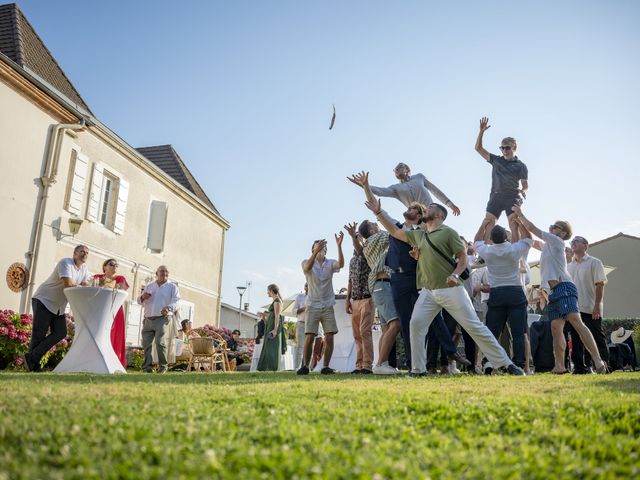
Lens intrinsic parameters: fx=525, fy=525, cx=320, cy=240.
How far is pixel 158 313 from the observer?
9008 mm

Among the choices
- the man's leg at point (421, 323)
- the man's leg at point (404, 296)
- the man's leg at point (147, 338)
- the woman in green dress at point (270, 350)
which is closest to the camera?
the man's leg at point (421, 323)

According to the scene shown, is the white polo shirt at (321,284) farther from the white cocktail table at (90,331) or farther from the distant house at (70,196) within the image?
the distant house at (70,196)

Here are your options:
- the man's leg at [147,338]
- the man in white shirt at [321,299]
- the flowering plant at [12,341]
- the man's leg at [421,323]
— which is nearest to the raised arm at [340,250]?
the man in white shirt at [321,299]

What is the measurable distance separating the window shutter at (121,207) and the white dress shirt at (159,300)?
729 centimetres

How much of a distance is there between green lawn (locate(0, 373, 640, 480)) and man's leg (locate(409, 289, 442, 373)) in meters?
2.36

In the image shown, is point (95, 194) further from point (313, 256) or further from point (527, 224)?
point (527, 224)

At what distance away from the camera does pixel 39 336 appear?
7719 mm

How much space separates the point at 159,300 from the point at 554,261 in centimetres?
629

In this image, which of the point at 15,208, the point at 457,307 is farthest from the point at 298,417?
the point at 15,208

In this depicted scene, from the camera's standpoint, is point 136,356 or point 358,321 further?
point 136,356

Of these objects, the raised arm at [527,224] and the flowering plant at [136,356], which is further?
the flowering plant at [136,356]

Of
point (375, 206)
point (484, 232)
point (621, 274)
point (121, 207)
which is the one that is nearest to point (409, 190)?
point (484, 232)

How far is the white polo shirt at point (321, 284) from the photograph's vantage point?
774cm

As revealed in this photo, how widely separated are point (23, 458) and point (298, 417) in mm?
1298
